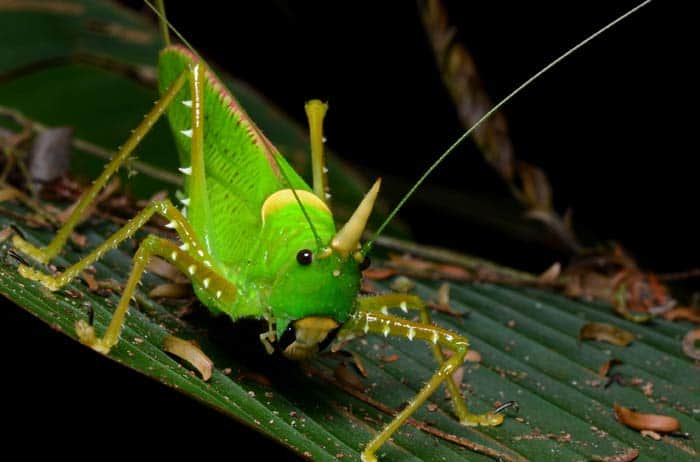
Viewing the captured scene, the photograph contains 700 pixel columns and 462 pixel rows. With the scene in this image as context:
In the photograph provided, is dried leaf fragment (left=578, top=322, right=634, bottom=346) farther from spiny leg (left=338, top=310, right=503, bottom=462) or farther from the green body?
the green body

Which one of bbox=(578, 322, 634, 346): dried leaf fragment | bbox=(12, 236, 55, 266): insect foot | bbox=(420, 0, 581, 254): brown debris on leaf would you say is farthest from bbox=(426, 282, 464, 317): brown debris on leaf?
bbox=(12, 236, 55, 266): insect foot

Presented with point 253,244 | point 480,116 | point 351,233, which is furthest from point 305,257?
point 480,116

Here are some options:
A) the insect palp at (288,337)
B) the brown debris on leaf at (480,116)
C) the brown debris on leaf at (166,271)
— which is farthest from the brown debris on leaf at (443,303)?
the insect palp at (288,337)

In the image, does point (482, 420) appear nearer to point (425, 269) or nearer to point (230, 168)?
point (230, 168)

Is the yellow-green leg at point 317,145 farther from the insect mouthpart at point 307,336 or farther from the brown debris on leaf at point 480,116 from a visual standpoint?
the brown debris on leaf at point 480,116

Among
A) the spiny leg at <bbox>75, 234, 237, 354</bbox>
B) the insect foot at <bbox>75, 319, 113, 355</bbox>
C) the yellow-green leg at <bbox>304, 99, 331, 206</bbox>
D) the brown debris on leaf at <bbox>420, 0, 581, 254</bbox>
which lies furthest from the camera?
the brown debris on leaf at <bbox>420, 0, 581, 254</bbox>
